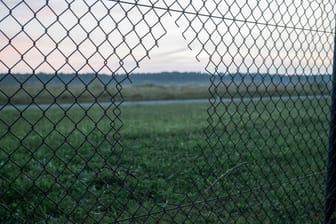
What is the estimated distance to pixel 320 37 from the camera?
3920 millimetres

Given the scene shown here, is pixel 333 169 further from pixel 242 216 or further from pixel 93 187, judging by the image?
pixel 93 187

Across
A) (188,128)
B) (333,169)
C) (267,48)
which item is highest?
(267,48)

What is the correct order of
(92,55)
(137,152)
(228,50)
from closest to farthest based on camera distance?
1. (92,55)
2. (228,50)
3. (137,152)

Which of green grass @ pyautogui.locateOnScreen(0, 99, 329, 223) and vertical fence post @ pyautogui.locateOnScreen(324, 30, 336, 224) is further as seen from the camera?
green grass @ pyautogui.locateOnScreen(0, 99, 329, 223)

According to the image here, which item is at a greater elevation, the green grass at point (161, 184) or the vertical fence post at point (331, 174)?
the vertical fence post at point (331, 174)

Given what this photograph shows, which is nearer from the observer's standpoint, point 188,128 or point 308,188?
point 308,188

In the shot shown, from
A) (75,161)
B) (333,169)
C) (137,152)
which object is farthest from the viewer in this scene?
(137,152)

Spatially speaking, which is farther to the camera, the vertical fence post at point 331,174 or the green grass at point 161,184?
the green grass at point 161,184

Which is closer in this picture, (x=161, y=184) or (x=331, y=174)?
(x=331, y=174)

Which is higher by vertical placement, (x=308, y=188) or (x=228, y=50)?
(x=228, y=50)

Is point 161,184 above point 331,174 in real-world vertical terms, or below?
below

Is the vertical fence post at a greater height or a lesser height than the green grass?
greater

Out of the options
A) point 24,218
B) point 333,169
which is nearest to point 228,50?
point 333,169

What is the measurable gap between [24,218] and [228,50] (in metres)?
2.73
